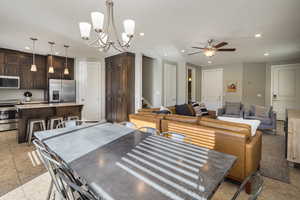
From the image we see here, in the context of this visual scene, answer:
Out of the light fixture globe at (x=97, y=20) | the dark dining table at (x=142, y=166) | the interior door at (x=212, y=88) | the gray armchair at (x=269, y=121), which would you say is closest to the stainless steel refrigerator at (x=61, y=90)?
the dark dining table at (x=142, y=166)

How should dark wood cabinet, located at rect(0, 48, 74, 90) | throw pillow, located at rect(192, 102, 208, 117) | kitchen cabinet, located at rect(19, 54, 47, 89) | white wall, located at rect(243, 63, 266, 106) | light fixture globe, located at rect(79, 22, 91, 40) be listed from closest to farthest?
light fixture globe, located at rect(79, 22, 91, 40), throw pillow, located at rect(192, 102, 208, 117), dark wood cabinet, located at rect(0, 48, 74, 90), kitchen cabinet, located at rect(19, 54, 47, 89), white wall, located at rect(243, 63, 266, 106)

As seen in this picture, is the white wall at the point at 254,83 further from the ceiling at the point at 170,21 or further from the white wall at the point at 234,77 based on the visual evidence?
the ceiling at the point at 170,21

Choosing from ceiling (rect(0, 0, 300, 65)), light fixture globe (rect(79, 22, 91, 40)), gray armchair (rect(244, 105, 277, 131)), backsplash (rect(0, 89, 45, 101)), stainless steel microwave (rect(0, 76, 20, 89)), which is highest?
ceiling (rect(0, 0, 300, 65))

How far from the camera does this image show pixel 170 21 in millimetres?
2852

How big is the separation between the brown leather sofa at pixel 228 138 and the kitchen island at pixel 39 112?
123 inches

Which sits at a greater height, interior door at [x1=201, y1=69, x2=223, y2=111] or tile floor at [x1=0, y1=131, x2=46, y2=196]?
interior door at [x1=201, y1=69, x2=223, y2=111]

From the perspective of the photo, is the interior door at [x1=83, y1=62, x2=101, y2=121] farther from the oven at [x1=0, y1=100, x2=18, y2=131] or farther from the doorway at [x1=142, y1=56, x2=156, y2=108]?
the oven at [x1=0, y1=100, x2=18, y2=131]

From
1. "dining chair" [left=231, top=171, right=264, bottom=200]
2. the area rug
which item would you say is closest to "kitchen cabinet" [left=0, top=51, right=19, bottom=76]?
"dining chair" [left=231, top=171, right=264, bottom=200]

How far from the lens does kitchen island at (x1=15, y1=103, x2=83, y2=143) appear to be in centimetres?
350

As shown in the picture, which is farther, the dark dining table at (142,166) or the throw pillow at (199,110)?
the throw pillow at (199,110)

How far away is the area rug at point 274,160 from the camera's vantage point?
2.29 m

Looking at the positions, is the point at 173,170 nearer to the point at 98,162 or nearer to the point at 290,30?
the point at 98,162

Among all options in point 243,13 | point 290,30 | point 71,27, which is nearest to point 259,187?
point 243,13

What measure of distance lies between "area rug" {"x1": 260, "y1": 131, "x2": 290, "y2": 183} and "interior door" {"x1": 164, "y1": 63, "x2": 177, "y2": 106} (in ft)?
11.1
